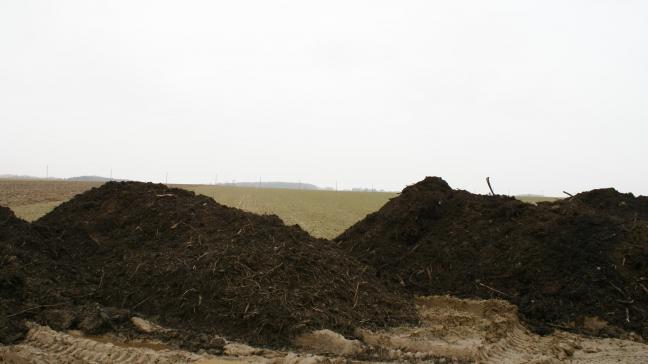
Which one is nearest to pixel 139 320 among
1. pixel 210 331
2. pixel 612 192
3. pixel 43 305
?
pixel 210 331

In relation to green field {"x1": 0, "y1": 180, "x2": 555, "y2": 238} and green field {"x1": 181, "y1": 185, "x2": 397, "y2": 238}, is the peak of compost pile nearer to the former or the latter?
green field {"x1": 181, "y1": 185, "x2": 397, "y2": 238}

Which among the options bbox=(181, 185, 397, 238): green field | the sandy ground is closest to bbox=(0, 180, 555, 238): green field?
bbox=(181, 185, 397, 238): green field

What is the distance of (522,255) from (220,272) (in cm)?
498

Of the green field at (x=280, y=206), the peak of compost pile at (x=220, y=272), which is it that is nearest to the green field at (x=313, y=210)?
the green field at (x=280, y=206)

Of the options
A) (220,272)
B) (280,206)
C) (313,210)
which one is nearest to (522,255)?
(220,272)

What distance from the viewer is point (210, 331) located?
5246mm

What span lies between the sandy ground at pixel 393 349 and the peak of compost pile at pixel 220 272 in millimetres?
403

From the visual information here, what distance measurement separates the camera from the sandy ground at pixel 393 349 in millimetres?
4422

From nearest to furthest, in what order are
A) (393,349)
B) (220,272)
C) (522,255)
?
1. (393,349)
2. (220,272)
3. (522,255)

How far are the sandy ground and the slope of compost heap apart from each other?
1.88ft

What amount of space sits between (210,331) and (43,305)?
7.19 ft

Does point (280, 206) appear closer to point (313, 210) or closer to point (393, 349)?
point (313, 210)

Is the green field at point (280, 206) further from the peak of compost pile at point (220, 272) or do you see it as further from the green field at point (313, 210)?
the peak of compost pile at point (220, 272)

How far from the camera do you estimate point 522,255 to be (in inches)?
297
